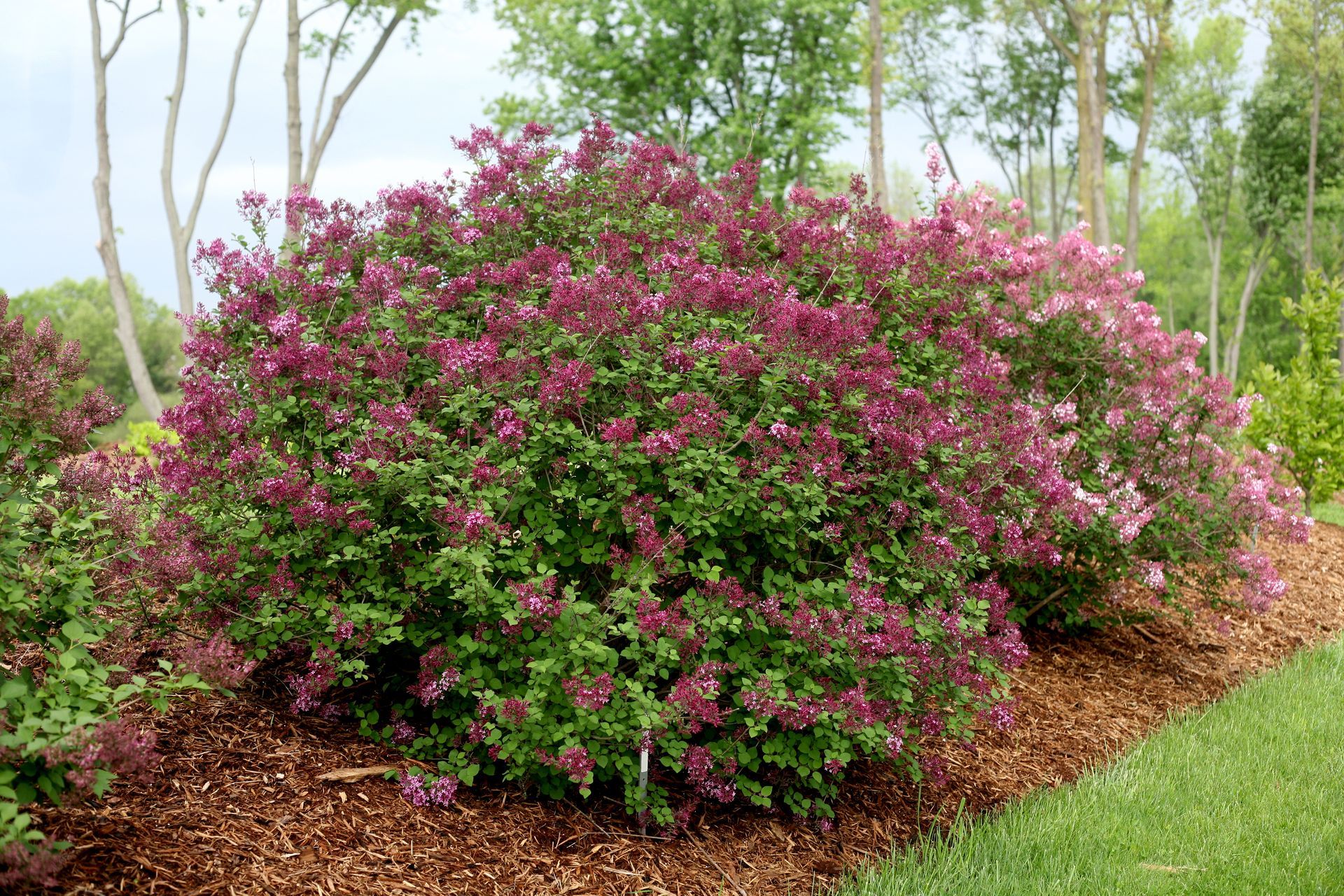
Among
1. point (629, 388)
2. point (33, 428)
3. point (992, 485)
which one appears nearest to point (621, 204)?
point (629, 388)

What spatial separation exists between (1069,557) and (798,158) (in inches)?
618

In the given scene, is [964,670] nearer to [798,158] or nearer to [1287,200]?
[798,158]

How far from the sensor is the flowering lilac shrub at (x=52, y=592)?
232 centimetres

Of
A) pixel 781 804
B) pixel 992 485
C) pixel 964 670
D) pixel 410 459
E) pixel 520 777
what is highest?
pixel 410 459

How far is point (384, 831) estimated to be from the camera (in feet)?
10.6

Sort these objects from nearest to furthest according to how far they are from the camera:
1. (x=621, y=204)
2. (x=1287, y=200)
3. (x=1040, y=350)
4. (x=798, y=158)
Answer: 1. (x=621, y=204)
2. (x=1040, y=350)
3. (x=798, y=158)
4. (x=1287, y=200)

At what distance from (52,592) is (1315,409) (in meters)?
12.4

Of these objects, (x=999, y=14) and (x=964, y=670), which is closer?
(x=964, y=670)

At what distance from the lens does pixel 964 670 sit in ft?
12.0

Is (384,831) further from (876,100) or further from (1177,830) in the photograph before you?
(876,100)

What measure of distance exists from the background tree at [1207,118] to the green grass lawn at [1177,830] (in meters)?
27.2

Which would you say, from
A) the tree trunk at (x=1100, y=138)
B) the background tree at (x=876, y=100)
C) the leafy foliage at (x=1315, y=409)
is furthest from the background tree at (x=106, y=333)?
the leafy foliage at (x=1315, y=409)

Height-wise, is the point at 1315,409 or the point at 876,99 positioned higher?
the point at 876,99

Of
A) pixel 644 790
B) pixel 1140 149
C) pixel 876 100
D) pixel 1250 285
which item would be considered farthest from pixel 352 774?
pixel 1250 285
